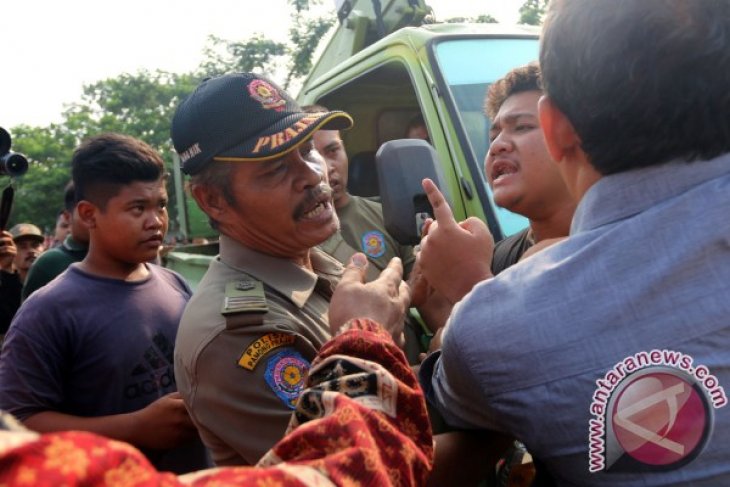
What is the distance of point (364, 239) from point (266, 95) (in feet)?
5.26

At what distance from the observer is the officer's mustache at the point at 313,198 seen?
1864 millimetres

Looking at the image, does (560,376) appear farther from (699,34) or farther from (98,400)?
(98,400)

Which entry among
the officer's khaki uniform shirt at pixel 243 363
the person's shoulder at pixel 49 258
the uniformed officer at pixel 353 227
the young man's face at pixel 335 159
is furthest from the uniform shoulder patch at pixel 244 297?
the person's shoulder at pixel 49 258

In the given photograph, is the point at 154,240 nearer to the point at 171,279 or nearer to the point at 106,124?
the point at 171,279

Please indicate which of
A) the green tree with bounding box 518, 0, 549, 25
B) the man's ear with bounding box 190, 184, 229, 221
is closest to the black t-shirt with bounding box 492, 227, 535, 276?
the man's ear with bounding box 190, 184, 229, 221

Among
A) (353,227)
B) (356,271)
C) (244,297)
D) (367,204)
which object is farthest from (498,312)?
(367,204)

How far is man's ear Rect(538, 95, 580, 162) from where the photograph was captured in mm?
1165

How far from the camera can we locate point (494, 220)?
2646mm

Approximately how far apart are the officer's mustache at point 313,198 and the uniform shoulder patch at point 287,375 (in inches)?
17.2

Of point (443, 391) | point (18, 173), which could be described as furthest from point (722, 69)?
point (18, 173)

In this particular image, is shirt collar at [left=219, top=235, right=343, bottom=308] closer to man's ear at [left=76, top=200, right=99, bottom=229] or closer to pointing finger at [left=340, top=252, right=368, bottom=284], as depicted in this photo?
pointing finger at [left=340, top=252, right=368, bottom=284]

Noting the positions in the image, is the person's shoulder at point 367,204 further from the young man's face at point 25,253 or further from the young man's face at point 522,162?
the young man's face at point 25,253

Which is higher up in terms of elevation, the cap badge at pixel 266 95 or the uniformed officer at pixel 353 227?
the cap badge at pixel 266 95

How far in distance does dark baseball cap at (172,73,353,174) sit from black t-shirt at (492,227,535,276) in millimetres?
874
